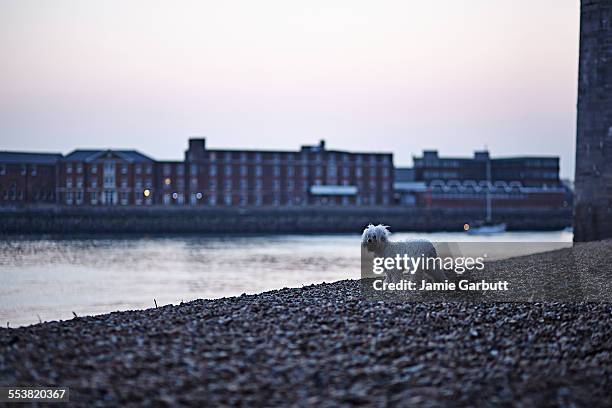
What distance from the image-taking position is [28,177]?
75.1 meters

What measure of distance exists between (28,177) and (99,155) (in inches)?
358

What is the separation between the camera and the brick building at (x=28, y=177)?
2803 inches

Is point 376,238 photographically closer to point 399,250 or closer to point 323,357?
point 399,250

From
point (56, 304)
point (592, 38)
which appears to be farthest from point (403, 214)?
point (56, 304)

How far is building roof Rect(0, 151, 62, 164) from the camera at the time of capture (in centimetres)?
7325

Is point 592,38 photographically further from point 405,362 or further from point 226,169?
point 226,169

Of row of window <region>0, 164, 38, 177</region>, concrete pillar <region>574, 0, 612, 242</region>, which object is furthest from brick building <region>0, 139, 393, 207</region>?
concrete pillar <region>574, 0, 612, 242</region>

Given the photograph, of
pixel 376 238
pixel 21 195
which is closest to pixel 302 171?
pixel 21 195

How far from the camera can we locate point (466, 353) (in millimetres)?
7047

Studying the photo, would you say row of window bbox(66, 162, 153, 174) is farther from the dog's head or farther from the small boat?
the dog's head

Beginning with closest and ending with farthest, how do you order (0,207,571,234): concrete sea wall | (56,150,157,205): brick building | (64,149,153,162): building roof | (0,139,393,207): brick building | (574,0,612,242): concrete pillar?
1. (574,0,612,242): concrete pillar
2. (0,207,571,234): concrete sea wall
3. (56,150,157,205): brick building
4. (0,139,393,207): brick building
5. (64,149,153,162): building roof

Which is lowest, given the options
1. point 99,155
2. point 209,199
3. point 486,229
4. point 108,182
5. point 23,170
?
point 486,229

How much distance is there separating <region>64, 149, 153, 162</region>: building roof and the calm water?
109 ft

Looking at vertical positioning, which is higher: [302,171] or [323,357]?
[302,171]
